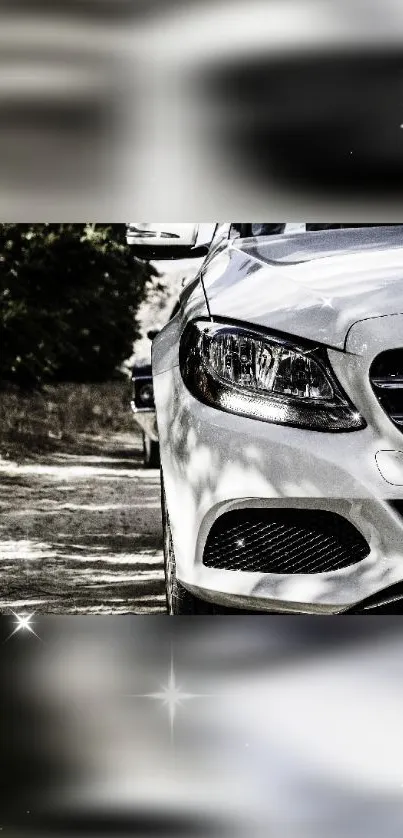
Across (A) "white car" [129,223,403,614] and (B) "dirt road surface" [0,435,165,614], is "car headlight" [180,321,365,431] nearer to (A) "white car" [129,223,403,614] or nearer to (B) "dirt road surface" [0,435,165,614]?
(A) "white car" [129,223,403,614]

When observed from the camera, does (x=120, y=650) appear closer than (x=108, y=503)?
Yes

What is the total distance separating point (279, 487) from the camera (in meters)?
2.42

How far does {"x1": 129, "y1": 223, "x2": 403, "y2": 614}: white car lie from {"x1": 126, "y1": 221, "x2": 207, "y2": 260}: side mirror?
1.76 ft

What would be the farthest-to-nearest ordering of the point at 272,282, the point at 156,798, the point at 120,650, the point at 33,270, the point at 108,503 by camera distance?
the point at 33,270 → the point at 108,503 → the point at 120,650 → the point at 272,282 → the point at 156,798

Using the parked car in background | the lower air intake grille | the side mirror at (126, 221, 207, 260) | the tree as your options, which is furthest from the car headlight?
the tree

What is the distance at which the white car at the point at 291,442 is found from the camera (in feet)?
7.84

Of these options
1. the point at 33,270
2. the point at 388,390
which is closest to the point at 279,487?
the point at 388,390

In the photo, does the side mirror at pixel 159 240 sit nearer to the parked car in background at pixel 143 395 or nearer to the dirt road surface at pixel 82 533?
the dirt road surface at pixel 82 533

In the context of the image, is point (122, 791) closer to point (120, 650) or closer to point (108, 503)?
point (120, 650)

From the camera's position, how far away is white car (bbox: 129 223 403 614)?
2389mm

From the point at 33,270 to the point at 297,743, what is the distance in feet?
20.0

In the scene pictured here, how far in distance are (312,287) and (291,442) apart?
1.13ft

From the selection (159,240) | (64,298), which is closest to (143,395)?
(64,298)

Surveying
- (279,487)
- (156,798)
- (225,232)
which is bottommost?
(156,798)
